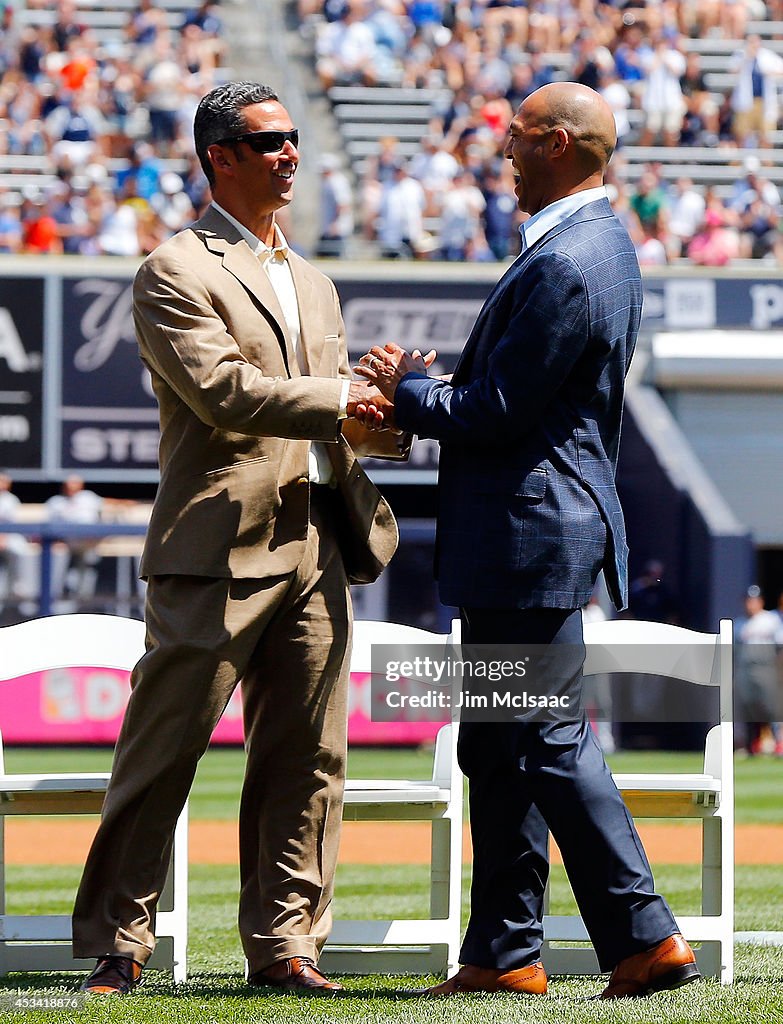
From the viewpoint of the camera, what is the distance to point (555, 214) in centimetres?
398

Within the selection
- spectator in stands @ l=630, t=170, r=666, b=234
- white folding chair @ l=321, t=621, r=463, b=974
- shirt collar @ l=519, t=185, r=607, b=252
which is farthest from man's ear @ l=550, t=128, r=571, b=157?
spectator in stands @ l=630, t=170, r=666, b=234

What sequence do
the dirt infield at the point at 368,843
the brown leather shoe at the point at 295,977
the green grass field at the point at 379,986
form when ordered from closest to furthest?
the green grass field at the point at 379,986, the brown leather shoe at the point at 295,977, the dirt infield at the point at 368,843

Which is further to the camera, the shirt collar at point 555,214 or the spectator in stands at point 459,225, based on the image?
the spectator in stands at point 459,225

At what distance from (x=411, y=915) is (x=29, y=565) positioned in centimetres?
984

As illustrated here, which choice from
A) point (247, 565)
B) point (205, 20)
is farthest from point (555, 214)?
point (205, 20)

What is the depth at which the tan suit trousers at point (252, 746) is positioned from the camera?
13.0ft

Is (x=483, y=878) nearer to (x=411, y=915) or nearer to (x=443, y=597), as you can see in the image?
(x=443, y=597)

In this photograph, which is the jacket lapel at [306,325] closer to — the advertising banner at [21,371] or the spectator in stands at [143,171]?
the advertising banner at [21,371]

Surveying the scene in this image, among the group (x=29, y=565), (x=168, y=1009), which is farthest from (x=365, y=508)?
(x=29, y=565)

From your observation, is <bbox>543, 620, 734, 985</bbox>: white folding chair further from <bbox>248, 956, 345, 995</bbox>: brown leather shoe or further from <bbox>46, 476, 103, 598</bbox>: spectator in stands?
<bbox>46, 476, 103, 598</bbox>: spectator in stands

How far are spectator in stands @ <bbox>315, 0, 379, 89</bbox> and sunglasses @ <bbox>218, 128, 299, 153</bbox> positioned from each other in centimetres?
1694

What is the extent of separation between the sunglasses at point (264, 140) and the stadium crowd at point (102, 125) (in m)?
13.4

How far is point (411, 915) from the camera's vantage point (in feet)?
22.1

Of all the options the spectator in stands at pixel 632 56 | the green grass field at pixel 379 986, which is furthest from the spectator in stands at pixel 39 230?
the green grass field at pixel 379 986
